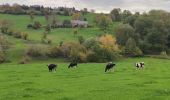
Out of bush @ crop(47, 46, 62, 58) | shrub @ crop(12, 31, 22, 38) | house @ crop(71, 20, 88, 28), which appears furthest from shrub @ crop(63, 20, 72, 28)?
bush @ crop(47, 46, 62, 58)

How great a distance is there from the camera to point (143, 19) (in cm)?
11881

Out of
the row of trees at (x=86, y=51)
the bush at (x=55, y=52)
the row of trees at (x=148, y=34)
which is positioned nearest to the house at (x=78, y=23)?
the row of trees at (x=148, y=34)

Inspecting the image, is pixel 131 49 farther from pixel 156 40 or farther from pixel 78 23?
pixel 78 23

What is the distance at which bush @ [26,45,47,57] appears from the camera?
109312mm

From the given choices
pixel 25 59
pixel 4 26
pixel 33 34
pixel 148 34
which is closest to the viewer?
pixel 25 59

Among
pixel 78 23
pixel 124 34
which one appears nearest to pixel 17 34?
pixel 78 23

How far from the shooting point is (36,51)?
4323 inches

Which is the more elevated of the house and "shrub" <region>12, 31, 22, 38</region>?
the house

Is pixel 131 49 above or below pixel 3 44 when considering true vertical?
below

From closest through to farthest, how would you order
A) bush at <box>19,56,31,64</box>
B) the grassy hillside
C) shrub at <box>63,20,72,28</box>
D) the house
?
bush at <box>19,56,31,64</box>, the grassy hillside, shrub at <box>63,20,72,28</box>, the house

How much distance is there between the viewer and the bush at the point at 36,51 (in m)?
109

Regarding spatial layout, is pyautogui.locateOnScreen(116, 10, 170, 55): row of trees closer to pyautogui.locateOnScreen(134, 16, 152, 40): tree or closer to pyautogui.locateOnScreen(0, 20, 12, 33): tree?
pyautogui.locateOnScreen(134, 16, 152, 40): tree

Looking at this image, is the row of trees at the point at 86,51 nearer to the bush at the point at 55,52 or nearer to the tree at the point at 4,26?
the bush at the point at 55,52

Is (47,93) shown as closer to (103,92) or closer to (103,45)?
(103,92)
